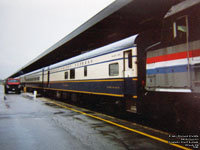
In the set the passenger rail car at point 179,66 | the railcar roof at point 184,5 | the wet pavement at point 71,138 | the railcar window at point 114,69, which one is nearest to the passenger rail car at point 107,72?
the railcar window at point 114,69

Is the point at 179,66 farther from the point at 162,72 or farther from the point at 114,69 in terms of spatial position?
the point at 114,69

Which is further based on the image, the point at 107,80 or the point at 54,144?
the point at 107,80

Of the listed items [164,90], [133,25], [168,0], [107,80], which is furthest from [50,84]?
[164,90]

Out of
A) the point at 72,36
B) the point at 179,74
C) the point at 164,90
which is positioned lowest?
the point at 164,90

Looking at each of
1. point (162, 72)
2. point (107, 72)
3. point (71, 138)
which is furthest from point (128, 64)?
point (71, 138)

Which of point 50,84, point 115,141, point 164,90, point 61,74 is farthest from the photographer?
point 50,84

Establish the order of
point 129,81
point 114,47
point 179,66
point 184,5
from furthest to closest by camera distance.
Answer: point 114,47, point 129,81, point 179,66, point 184,5

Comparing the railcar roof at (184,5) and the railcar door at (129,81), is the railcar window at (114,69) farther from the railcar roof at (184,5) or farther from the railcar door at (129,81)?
the railcar roof at (184,5)

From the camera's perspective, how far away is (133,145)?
201 inches

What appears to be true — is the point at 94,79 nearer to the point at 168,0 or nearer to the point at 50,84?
the point at 168,0

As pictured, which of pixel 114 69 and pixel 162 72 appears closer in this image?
pixel 162 72

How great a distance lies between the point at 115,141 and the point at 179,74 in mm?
2736

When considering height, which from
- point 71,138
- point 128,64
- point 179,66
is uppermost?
point 128,64

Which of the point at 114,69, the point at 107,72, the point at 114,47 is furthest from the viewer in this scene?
the point at 107,72
